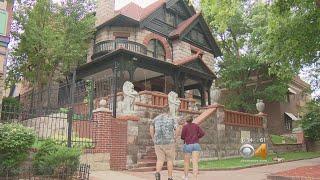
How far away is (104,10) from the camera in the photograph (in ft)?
87.1

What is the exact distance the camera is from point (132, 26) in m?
25.4

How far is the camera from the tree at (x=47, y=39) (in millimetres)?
21181

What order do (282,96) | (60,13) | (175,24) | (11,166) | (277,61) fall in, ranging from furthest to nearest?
(282,96), (175,24), (60,13), (277,61), (11,166)

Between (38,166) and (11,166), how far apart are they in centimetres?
86

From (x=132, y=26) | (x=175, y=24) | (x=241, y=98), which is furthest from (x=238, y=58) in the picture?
(x=132, y=26)

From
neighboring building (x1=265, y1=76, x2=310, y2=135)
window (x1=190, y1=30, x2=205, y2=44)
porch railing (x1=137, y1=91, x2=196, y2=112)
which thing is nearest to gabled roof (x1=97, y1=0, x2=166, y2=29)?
window (x1=190, y1=30, x2=205, y2=44)

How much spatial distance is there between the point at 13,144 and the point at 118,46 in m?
15.8

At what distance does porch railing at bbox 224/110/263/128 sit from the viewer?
17906 mm

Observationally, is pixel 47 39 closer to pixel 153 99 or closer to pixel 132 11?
pixel 153 99

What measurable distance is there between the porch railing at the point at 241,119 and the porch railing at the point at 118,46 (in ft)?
25.9

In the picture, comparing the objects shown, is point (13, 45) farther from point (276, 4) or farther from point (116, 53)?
point (276, 4)

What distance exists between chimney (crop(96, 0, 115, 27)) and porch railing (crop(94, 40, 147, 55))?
9.62 ft

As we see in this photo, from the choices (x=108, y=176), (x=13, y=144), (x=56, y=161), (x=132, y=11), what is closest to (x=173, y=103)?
(x=108, y=176)

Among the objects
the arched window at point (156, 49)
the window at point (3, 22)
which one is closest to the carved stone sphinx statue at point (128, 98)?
the window at point (3, 22)
